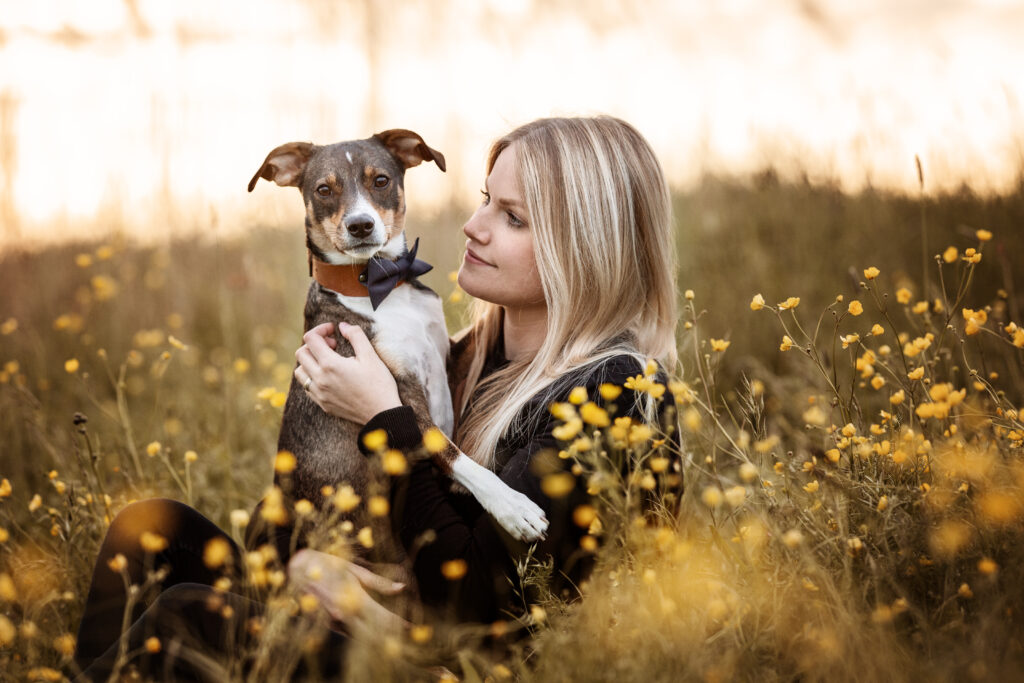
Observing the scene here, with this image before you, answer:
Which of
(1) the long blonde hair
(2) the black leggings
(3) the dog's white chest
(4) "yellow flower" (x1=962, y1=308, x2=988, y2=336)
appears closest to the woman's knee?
(2) the black leggings

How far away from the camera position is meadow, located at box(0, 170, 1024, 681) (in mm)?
1605

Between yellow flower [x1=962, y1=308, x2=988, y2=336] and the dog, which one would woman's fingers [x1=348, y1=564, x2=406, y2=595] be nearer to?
the dog

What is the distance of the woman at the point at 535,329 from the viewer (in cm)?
218

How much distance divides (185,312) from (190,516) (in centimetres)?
381

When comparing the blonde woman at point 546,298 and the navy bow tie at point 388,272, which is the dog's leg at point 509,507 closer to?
the blonde woman at point 546,298

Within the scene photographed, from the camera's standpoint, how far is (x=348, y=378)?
2518mm

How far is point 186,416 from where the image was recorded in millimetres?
4602

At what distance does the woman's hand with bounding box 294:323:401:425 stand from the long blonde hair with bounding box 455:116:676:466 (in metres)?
0.38

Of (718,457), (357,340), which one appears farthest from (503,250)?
(718,457)

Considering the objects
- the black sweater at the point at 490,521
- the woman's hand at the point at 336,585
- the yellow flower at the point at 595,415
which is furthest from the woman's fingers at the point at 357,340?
the yellow flower at the point at 595,415

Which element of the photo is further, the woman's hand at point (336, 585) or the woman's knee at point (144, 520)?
the woman's knee at point (144, 520)

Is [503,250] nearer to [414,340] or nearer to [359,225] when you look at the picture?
[414,340]

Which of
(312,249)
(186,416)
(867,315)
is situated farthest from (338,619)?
(867,315)

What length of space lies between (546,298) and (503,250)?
22cm
